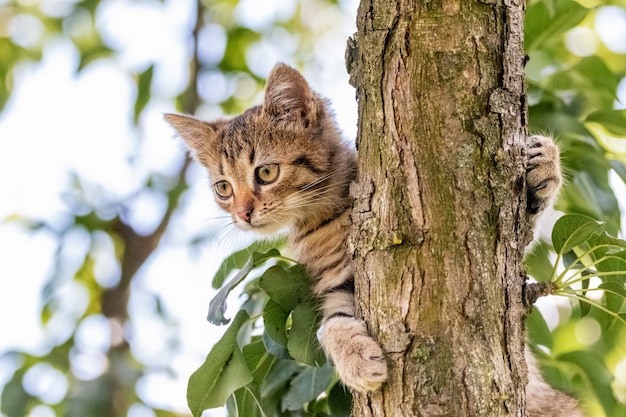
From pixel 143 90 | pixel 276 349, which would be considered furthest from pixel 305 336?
pixel 143 90

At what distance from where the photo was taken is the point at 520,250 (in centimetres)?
180

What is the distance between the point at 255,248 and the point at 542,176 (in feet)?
3.68

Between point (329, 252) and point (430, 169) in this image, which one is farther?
point (329, 252)

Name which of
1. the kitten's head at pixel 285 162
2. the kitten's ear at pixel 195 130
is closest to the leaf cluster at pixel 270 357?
the kitten's head at pixel 285 162

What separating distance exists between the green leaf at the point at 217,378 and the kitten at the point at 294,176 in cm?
45

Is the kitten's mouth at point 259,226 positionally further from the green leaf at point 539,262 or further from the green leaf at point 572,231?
the green leaf at point 572,231

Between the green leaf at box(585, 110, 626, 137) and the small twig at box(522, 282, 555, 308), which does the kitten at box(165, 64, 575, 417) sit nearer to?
the small twig at box(522, 282, 555, 308)

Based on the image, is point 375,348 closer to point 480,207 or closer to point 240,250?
point 480,207

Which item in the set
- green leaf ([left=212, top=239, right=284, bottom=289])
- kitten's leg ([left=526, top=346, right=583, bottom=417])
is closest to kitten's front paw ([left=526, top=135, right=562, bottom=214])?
kitten's leg ([left=526, top=346, right=583, bottom=417])

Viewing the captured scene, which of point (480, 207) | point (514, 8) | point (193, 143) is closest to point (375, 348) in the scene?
point (480, 207)

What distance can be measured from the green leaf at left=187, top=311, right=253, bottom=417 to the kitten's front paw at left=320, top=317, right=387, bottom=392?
0.26 meters

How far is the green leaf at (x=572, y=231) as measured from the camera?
201 centimetres

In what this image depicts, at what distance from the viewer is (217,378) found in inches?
82.7

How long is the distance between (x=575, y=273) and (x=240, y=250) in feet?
3.86
